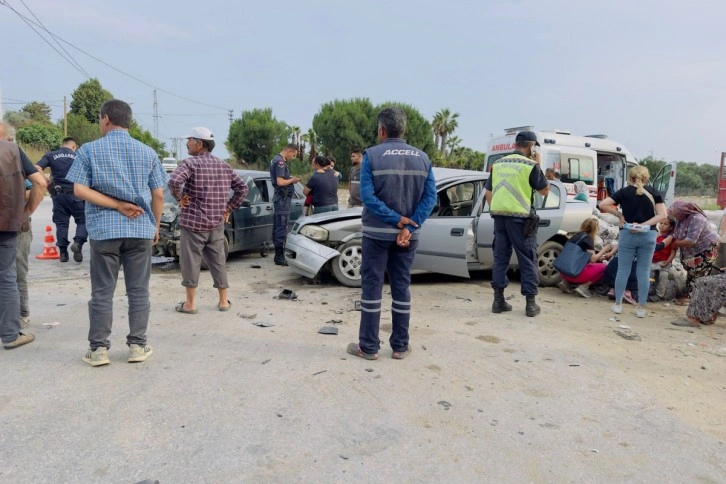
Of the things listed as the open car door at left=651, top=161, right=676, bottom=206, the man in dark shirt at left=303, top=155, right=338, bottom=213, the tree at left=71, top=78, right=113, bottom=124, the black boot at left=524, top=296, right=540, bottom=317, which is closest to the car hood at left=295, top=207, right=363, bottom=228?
the man in dark shirt at left=303, top=155, right=338, bottom=213

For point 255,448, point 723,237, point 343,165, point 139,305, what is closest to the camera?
point 255,448

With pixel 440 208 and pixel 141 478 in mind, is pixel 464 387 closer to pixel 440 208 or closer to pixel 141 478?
pixel 141 478

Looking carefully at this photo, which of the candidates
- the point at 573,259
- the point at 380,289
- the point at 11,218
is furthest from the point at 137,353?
the point at 573,259

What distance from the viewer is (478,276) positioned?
8117 millimetres

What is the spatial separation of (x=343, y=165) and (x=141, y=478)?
35061 millimetres

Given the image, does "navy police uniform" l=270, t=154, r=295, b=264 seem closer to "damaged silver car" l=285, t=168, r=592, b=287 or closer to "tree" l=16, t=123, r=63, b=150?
"damaged silver car" l=285, t=168, r=592, b=287

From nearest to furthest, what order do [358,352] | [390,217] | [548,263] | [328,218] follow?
[390,217]
[358,352]
[328,218]
[548,263]

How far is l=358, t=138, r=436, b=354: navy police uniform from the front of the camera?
13.5 ft

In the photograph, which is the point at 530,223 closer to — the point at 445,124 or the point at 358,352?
the point at 358,352

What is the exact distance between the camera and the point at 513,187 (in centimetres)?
570

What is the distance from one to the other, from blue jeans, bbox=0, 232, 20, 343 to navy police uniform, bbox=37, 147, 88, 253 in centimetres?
385

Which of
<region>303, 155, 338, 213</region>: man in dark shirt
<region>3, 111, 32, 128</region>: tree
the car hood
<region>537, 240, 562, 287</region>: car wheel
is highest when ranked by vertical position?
<region>3, 111, 32, 128</region>: tree

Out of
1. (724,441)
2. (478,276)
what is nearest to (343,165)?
(478,276)

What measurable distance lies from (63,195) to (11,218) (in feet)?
14.7
